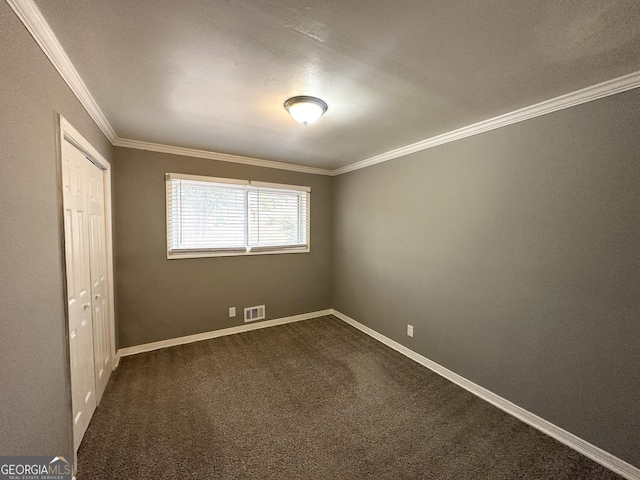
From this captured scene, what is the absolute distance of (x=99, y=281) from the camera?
7.72 feet

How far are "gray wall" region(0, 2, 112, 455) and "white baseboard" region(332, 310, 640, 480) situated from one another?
2972 mm

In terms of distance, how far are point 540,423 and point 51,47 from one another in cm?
392

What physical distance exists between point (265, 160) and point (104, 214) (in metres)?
1.97

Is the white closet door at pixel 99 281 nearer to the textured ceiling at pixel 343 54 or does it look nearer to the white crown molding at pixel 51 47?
the white crown molding at pixel 51 47

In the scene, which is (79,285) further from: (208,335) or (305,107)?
(305,107)

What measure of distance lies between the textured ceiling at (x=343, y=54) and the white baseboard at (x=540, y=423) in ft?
7.86

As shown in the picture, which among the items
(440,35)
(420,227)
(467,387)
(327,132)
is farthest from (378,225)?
(440,35)

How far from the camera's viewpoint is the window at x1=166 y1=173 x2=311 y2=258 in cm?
324

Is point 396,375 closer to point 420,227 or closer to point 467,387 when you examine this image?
point 467,387

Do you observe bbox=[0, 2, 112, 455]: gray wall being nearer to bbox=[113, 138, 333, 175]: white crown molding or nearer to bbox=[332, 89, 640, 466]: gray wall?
bbox=[113, 138, 333, 175]: white crown molding

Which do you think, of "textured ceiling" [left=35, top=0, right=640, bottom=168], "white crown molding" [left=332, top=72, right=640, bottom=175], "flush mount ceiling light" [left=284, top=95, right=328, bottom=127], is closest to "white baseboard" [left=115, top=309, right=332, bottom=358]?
"textured ceiling" [left=35, top=0, right=640, bottom=168]

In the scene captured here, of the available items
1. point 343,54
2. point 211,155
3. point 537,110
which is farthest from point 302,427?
point 211,155

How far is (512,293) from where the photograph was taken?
2172mm

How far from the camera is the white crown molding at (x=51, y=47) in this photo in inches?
42.7
